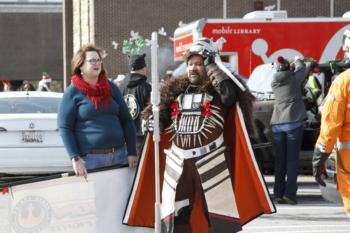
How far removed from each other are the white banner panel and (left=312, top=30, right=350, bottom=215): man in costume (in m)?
1.68

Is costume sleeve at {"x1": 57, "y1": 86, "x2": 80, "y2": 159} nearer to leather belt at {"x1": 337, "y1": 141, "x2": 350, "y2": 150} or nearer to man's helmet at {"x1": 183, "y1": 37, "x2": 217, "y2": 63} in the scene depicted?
man's helmet at {"x1": 183, "y1": 37, "x2": 217, "y2": 63}

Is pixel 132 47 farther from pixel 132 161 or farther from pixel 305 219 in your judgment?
pixel 132 161

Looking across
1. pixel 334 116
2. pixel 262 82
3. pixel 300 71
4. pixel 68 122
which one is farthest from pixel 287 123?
pixel 334 116

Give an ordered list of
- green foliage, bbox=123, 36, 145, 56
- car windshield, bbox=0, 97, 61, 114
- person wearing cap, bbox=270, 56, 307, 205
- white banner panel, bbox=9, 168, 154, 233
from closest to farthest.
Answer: white banner panel, bbox=9, 168, 154, 233 → person wearing cap, bbox=270, 56, 307, 205 → car windshield, bbox=0, 97, 61, 114 → green foliage, bbox=123, 36, 145, 56

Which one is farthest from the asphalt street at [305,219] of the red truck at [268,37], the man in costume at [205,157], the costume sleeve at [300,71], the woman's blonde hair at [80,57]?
the red truck at [268,37]

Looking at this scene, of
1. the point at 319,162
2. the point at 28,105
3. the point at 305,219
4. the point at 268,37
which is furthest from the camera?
the point at 268,37

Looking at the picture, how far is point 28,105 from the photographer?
1210 centimetres

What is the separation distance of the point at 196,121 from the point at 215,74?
0.39 m

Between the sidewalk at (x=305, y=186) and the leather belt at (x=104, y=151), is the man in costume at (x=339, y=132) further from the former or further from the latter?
the sidewalk at (x=305, y=186)

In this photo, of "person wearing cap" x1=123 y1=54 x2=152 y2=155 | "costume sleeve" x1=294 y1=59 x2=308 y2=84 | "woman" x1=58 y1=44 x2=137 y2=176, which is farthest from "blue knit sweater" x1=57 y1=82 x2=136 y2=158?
"costume sleeve" x1=294 y1=59 x2=308 y2=84

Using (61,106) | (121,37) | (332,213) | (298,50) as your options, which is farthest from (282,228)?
(121,37)

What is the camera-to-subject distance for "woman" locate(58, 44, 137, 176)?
7.08 m

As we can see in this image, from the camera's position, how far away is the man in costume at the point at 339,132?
6402 mm

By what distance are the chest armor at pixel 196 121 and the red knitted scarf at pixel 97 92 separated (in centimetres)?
55
